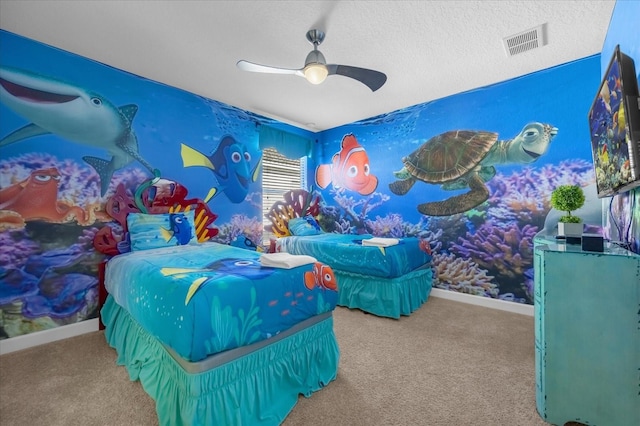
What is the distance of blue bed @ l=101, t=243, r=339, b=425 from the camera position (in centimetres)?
127

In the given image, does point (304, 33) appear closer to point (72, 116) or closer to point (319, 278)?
point (319, 278)

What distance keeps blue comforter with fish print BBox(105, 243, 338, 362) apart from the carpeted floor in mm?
485

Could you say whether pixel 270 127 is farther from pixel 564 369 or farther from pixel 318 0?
pixel 564 369

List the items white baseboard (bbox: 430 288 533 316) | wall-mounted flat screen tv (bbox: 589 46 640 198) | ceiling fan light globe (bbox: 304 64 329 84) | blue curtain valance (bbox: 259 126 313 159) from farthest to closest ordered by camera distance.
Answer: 1. blue curtain valance (bbox: 259 126 313 159)
2. white baseboard (bbox: 430 288 533 316)
3. ceiling fan light globe (bbox: 304 64 329 84)
4. wall-mounted flat screen tv (bbox: 589 46 640 198)

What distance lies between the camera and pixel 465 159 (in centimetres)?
341

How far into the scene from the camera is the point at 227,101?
12.0ft

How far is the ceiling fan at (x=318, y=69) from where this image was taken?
1.98 meters

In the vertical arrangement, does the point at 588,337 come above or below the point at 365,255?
below

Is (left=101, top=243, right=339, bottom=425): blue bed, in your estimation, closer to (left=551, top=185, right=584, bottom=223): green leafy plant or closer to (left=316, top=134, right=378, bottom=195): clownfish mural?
(left=551, top=185, right=584, bottom=223): green leafy plant

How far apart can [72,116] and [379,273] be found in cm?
331

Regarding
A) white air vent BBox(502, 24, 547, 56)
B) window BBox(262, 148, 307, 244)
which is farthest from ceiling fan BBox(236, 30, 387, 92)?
window BBox(262, 148, 307, 244)

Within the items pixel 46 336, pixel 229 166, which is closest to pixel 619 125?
pixel 229 166

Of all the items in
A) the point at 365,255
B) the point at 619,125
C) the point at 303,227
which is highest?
the point at 619,125

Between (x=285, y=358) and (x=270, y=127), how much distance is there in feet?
11.4
